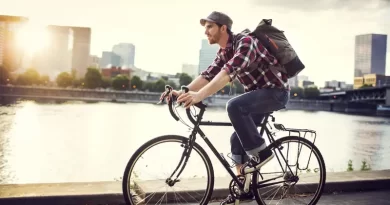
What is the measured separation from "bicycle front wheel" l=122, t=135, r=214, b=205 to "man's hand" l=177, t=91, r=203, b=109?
265mm

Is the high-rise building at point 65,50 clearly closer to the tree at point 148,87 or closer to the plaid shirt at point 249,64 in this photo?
the tree at point 148,87

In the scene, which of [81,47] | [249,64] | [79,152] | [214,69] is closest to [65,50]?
[81,47]

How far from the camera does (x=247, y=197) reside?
298 centimetres

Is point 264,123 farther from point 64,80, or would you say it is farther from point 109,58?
point 109,58

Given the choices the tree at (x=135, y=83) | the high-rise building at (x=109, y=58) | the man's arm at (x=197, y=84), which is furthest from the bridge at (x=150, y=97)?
the high-rise building at (x=109, y=58)

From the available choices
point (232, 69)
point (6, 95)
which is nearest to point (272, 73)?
point (232, 69)

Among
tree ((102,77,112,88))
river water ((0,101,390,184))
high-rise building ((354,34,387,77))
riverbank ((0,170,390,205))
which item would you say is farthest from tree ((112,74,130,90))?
riverbank ((0,170,390,205))

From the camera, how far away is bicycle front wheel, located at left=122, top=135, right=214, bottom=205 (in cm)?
260

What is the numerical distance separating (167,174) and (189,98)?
64 centimetres

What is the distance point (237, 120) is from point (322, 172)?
1.06m

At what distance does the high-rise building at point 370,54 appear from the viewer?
133m

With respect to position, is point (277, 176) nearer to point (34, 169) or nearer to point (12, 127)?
point (34, 169)

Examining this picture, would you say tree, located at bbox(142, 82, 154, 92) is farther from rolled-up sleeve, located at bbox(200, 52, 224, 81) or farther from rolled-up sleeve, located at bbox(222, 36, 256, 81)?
rolled-up sleeve, located at bbox(222, 36, 256, 81)

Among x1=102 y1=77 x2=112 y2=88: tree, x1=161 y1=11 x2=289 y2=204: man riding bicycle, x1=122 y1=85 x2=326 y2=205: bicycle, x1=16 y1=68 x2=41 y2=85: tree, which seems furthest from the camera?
x1=102 y1=77 x2=112 y2=88: tree
